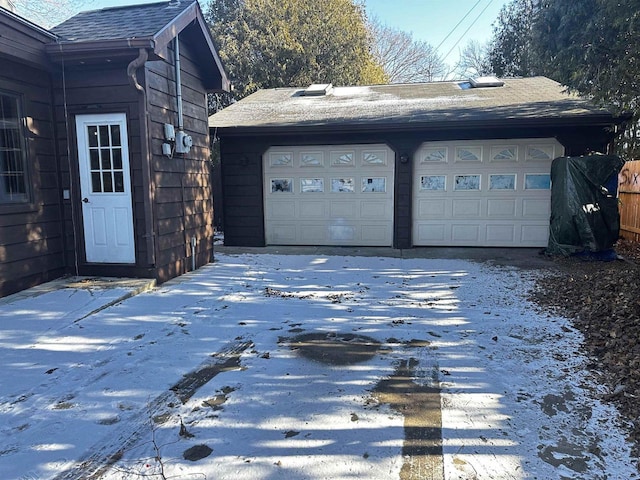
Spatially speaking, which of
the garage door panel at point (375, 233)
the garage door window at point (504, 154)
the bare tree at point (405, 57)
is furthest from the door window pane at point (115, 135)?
the bare tree at point (405, 57)

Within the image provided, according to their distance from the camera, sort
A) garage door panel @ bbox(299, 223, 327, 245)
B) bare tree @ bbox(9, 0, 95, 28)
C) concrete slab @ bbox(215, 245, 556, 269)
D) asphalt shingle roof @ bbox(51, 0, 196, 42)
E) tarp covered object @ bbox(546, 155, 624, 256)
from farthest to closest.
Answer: bare tree @ bbox(9, 0, 95, 28)
garage door panel @ bbox(299, 223, 327, 245)
concrete slab @ bbox(215, 245, 556, 269)
tarp covered object @ bbox(546, 155, 624, 256)
asphalt shingle roof @ bbox(51, 0, 196, 42)

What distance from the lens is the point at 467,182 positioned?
8.72 metres

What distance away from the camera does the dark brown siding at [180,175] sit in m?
5.79

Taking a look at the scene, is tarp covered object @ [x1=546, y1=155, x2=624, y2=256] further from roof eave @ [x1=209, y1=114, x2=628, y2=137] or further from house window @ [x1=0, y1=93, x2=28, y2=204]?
house window @ [x1=0, y1=93, x2=28, y2=204]

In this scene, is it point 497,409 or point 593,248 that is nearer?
point 497,409

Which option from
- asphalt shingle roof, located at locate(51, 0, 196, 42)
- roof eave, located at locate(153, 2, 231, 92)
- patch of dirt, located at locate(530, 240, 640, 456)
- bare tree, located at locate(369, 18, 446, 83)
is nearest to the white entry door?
asphalt shingle roof, located at locate(51, 0, 196, 42)

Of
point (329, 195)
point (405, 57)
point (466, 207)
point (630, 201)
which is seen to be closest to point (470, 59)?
point (405, 57)

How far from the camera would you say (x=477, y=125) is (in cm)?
798

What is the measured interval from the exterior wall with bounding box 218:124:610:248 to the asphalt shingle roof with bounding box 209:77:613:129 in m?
0.29

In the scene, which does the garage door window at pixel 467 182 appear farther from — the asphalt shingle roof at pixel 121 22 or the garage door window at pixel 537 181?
the asphalt shingle roof at pixel 121 22

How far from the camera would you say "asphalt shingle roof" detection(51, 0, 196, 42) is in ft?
18.0

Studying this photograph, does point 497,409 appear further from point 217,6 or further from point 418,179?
point 217,6

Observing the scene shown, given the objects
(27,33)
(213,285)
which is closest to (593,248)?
(213,285)

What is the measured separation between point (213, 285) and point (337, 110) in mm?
5068
